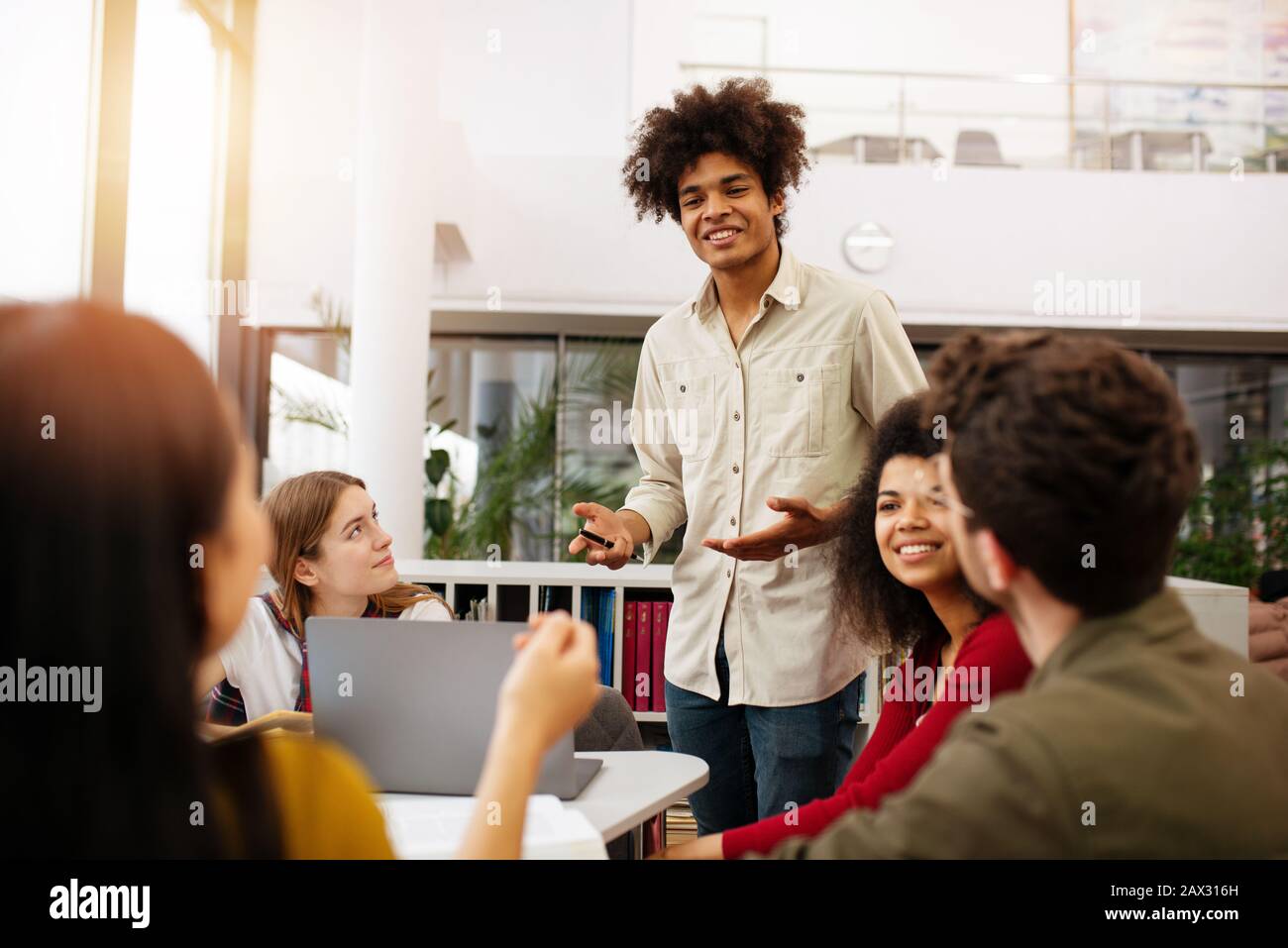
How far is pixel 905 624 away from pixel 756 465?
1.46 feet

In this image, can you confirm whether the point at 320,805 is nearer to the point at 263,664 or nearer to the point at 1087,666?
the point at 1087,666

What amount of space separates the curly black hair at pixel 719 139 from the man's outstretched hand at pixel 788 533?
754mm

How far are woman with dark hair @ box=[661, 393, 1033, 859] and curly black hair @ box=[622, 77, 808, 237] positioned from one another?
2.40 feet

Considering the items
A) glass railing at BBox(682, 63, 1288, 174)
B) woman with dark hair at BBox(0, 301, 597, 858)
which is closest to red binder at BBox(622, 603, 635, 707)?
woman with dark hair at BBox(0, 301, 597, 858)

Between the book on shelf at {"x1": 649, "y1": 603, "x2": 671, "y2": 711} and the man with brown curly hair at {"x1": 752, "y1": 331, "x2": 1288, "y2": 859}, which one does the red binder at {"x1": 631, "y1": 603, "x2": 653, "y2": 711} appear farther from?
the man with brown curly hair at {"x1": 752, "y1": 331, "x2": 1288, "y2": 859}

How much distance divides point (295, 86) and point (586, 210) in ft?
6.10

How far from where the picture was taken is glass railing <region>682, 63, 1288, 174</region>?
237 inches

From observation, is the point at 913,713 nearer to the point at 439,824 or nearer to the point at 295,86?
the point at 439,824

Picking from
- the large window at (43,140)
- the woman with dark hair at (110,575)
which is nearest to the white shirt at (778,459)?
the woman with dark hair at (110,575)

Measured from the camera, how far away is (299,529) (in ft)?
6.15

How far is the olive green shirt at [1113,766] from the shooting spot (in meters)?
0.77

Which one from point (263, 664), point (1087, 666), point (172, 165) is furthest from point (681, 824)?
point (172, 165)

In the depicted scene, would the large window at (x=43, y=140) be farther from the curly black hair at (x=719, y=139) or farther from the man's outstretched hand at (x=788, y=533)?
the man's outstretched hand at (x=788, y=533)

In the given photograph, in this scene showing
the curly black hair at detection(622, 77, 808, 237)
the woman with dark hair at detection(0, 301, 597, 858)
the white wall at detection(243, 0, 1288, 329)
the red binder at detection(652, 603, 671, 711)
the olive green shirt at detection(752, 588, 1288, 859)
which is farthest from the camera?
the white wall at detection(243, 0, 1288, 329)
